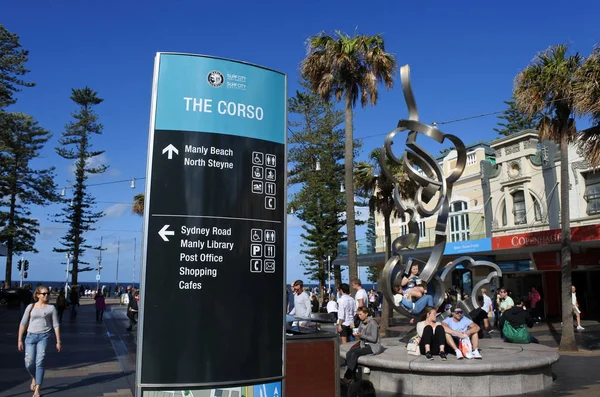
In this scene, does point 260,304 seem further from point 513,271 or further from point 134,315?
point 513,271

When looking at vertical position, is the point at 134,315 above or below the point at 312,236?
below

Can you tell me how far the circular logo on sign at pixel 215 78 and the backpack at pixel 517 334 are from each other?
10.8 meters

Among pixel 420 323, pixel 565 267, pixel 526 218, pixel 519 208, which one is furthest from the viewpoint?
pixel 519 208

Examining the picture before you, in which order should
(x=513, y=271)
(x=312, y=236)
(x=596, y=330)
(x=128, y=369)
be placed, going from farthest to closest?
(x=312, y=236) < (x=513, y=271) < (x=596, y=330) < (x=128, y=369)

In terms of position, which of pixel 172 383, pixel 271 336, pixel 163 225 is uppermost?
pixel 163 225

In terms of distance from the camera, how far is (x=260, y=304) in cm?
418

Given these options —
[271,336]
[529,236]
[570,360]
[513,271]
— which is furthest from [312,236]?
[271,336]

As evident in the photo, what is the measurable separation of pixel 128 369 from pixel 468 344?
6.86 meters

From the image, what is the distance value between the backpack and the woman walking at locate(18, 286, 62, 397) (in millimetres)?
9593

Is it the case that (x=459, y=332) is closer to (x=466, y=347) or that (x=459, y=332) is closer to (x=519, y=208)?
(x=466, y=347)

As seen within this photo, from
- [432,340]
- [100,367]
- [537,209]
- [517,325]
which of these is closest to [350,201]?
[517,325]

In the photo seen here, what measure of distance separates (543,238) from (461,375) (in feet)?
50.4

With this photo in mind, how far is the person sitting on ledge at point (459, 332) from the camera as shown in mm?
9914

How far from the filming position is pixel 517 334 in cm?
1255
